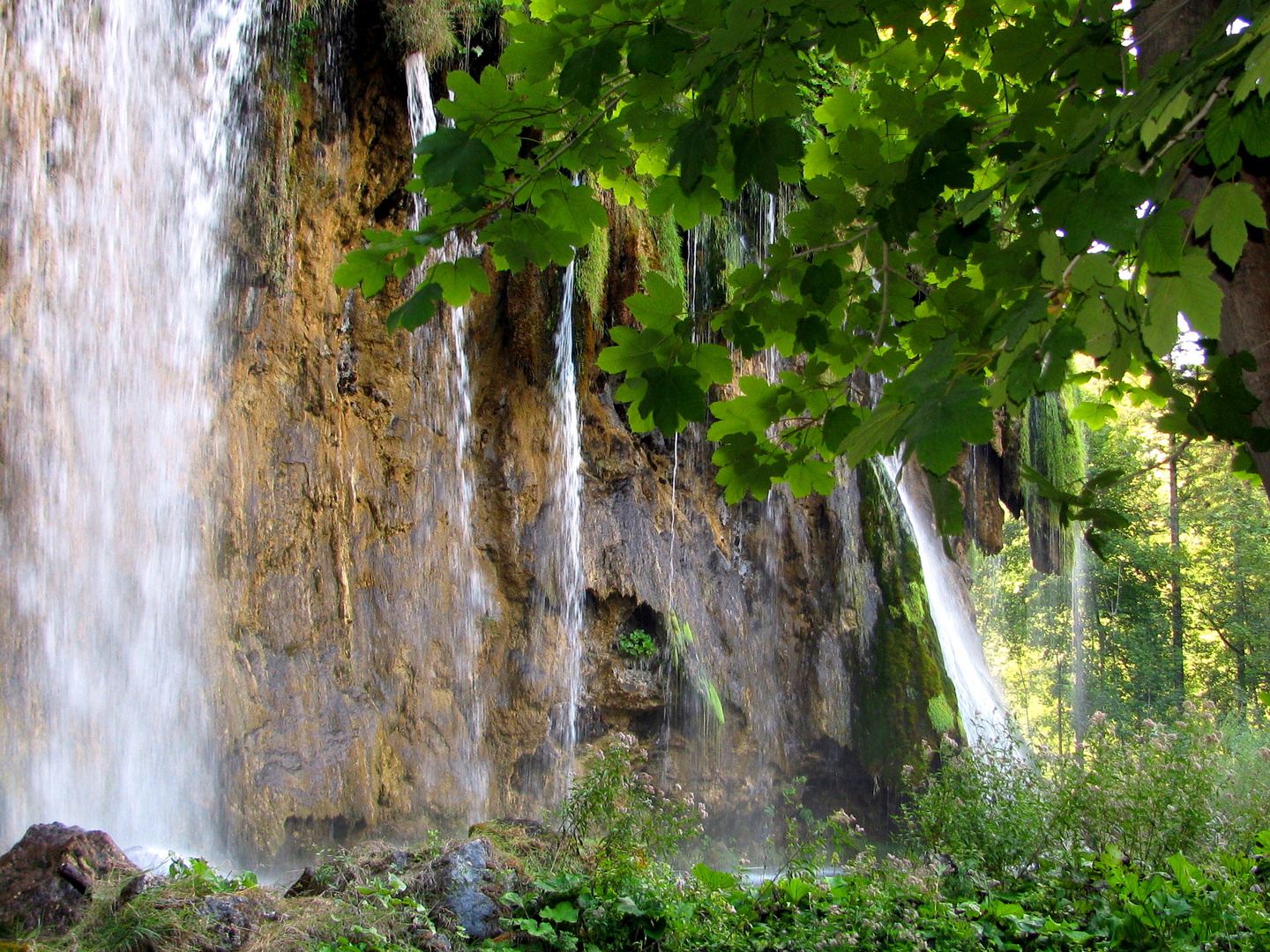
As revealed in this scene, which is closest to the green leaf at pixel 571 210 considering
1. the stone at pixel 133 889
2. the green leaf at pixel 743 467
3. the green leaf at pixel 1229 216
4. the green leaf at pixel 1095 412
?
the green leaf at pixel 743 467

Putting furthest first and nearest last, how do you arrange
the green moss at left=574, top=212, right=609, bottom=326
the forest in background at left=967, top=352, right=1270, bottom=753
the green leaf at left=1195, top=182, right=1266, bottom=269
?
the forest in background at left=967, top=352, right=1270, bottom=753, the green moss at left=574, top=212, right=609, bottom=326, the green leaf at left=1195, top=182, right=1266, bottom=269

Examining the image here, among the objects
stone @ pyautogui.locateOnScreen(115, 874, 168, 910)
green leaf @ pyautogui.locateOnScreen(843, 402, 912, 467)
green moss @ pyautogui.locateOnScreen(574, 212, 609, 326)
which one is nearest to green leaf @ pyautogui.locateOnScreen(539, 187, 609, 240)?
green leaf @ pyautogui.locateOnScreen(843, 402, 912, 467)

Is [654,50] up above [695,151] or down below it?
above

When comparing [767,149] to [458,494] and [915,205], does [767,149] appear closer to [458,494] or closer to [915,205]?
[915,205]

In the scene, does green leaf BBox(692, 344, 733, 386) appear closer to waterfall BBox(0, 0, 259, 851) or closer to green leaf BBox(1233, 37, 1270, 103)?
green leaf BBox(1233, 37, 1270, 103)

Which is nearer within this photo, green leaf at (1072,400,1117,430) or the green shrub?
green leaf at (1072,400,1117,430)

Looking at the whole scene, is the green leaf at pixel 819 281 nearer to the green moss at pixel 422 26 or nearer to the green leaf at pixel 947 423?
the green leaf at pixel 947 423

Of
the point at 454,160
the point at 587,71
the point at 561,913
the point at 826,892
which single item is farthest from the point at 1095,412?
the point at 561,913

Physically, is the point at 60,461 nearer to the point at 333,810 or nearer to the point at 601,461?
the point at 333,810

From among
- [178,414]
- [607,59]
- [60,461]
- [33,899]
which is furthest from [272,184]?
[607,59]

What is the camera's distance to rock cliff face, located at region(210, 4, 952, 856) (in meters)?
7.17

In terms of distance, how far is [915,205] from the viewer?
79.4 inches

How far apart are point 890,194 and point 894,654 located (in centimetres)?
989

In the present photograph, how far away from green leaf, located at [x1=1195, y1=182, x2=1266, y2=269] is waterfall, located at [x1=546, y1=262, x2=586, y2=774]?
320 inches
